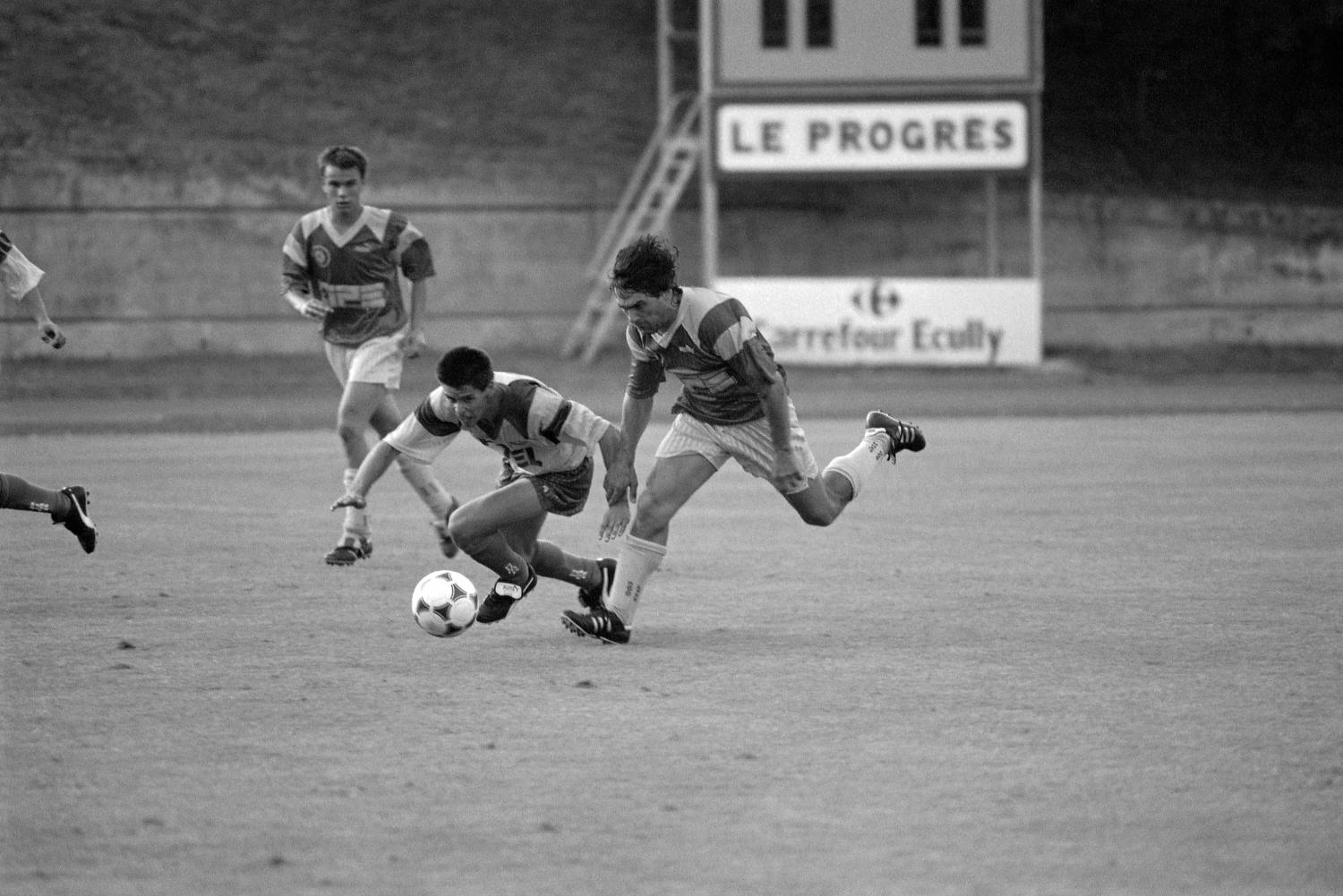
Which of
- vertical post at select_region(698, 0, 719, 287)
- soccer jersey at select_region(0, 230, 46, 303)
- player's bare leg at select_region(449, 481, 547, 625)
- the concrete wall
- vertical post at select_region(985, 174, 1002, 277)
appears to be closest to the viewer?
player's bare leg at select_region(449, 481, 547, 625)

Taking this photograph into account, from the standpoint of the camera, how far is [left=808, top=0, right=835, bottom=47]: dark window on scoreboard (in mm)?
26844

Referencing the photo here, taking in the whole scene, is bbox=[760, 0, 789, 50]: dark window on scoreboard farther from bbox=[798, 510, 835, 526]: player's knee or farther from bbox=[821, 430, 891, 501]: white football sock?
bbox=[798, 510, 835, 526]: player's knee

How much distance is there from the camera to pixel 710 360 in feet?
25.1

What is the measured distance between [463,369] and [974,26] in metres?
20.8

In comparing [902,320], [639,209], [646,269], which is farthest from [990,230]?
[646,269]

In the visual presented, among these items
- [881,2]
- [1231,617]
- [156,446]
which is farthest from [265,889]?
[881,2]

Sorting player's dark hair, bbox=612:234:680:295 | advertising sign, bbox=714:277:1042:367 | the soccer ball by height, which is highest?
player's dark hair, bbox=612:234:680:295

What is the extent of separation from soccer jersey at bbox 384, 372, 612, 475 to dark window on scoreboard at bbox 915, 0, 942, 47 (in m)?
19.8

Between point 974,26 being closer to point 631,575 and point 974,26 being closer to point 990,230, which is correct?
point 990,230

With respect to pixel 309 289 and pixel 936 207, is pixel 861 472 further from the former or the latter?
pixel 936 207

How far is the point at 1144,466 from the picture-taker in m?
14.8

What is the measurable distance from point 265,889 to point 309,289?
663cm

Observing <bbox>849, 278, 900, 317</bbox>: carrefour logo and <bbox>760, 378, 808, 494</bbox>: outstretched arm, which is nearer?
<bbox>760, 378, 808, 494</bbox>: outstretched arm

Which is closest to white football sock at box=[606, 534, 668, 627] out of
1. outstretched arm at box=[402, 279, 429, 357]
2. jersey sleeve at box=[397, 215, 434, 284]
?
outstretched arm at box=[402, 279, 429, 357]
